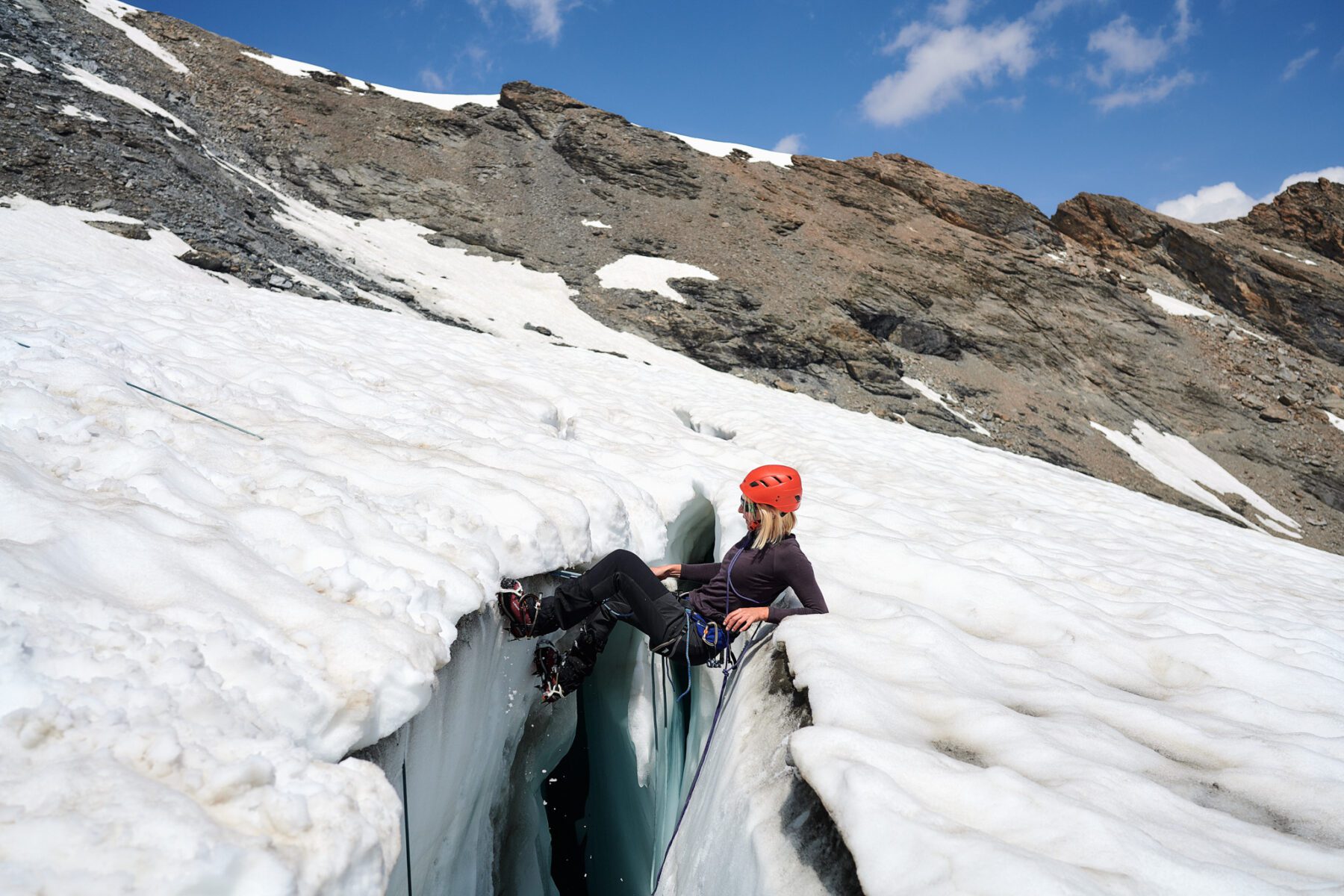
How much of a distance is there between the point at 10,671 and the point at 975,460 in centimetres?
1248

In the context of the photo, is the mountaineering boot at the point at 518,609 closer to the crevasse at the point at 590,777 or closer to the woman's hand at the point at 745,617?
the crevasse at the point at 590,777

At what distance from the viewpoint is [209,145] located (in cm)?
2441

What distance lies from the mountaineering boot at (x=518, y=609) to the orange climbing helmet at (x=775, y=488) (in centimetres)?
131

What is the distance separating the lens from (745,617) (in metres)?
3.60

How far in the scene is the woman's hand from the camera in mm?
3580

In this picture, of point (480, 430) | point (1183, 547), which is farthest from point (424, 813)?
point (1183, 547)

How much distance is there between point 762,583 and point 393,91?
145 feet

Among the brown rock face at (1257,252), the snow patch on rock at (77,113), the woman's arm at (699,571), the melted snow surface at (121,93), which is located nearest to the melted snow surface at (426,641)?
the woman's arm at (699,571)

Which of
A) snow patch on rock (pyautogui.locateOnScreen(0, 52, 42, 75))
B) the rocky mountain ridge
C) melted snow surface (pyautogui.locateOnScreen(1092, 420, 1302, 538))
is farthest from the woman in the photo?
melted snow surface (pyautogui.locateOnScreen(1092, 420, 1302, 538))

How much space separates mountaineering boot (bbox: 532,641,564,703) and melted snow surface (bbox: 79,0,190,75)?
35.9 m

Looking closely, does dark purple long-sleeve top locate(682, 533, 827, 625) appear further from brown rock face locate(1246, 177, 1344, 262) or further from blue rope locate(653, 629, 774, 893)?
brown rock face locate(1246, 177, 1344, 262)

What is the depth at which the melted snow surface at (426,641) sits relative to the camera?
5.72 ft

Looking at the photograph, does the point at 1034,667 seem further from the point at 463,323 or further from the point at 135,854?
the point at 463,323

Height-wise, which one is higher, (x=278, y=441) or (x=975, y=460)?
(x=975, y=460)
